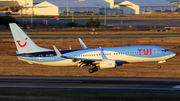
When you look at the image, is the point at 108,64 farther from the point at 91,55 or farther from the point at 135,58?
the point at 135,58

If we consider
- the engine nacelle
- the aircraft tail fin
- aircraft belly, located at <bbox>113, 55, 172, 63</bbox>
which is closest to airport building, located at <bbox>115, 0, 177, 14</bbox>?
aircraft belly, located at <bbox>113, 55, 172, 63</bbox>

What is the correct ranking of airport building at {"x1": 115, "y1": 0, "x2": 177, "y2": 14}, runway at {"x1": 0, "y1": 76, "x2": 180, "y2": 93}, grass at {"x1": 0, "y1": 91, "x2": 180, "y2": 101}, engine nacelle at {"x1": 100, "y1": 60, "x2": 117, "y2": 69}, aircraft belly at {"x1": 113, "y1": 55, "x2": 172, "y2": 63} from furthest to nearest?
1. airport building at {"x1": 115, "y1": 0, "x2": 177, "y2": 14}
2. aircraft belly at {"x1": 113, "y1": 55, "x2": 172, "y2": 63}
3. engine nacelle at {"x1": 100, "y1": 60, "x2": 117, "y2": 69}
4. runway at {"x1": 0, "y1": 76, "x2": 180, "y2": 93}
5. grass at {"x1": 0, "y1": 91, "x2": 180, "y2": 101}

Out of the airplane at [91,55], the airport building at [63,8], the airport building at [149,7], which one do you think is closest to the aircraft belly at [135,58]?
the airplane at [91,55]

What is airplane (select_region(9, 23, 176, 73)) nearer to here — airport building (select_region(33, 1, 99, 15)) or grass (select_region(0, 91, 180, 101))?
grass (select_region(0, 91, 180, 101))

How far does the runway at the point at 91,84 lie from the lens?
29727 mm

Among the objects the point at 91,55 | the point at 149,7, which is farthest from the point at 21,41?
the point at 149,7

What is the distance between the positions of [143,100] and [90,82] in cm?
1123

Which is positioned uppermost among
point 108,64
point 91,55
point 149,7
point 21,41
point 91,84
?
point 149,7

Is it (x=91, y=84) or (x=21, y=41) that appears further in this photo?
(x=21, y=41)

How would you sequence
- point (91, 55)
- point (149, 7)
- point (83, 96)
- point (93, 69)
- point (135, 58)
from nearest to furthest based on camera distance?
point (83, 96), point (135, 58), point (91, 55), point (93, 69), point (149, 7)

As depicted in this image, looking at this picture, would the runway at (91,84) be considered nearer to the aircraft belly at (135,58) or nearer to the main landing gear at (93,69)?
the main landing gear at (93,69)

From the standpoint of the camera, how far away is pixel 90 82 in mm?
33906

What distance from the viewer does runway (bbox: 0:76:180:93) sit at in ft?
97.5

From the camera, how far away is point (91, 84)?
32656 millimetres
